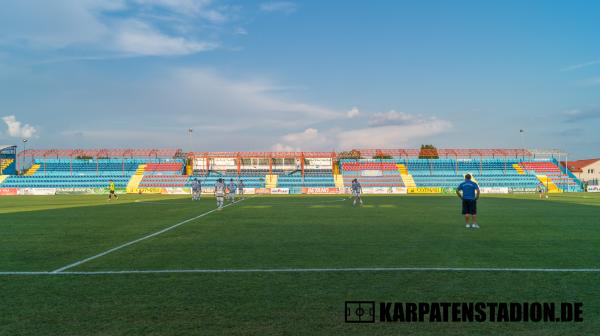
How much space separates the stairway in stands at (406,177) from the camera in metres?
69.9

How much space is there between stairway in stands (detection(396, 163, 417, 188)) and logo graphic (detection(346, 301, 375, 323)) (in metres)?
65.3

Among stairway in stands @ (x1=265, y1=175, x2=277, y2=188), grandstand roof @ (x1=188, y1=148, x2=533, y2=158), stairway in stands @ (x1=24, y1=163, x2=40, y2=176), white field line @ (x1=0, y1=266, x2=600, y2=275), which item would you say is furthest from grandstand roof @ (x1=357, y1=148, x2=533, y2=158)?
white field line @ (x1=0, y1=266, x2=600, y2=275)

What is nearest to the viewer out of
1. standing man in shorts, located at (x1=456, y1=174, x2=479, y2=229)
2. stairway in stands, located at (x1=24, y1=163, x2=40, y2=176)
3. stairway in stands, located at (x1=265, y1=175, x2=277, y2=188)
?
standing man in shorts, located at (x1=456, y1=174, x2=479, y2=229)

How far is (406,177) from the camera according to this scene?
7281cm

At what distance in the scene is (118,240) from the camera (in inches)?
466

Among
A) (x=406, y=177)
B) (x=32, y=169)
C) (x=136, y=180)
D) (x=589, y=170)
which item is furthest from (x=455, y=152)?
(x=32, y=169)

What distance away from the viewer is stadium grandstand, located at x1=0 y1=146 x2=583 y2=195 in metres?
67.9

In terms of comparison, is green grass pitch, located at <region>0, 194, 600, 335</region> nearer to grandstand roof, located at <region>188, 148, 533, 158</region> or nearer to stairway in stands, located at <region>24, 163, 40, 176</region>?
grandstand roof, located at <region>188, 148, 533, 158</region>

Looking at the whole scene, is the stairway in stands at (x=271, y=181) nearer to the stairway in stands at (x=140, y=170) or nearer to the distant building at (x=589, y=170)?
the stairway in stands at (x=140, y=170)

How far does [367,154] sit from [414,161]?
1012 centimetres

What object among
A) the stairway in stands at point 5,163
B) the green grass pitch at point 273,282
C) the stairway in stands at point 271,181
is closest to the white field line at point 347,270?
the green grass pitch at point 273,282

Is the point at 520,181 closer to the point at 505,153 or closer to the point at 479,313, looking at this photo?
the point at 505,153

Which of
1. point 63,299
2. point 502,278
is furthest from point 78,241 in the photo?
point 502,278

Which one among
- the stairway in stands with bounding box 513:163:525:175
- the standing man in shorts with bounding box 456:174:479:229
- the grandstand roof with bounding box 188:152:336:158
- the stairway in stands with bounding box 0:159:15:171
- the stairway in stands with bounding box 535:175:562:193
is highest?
the grandstand roof with bounding box 188:152:336:158
